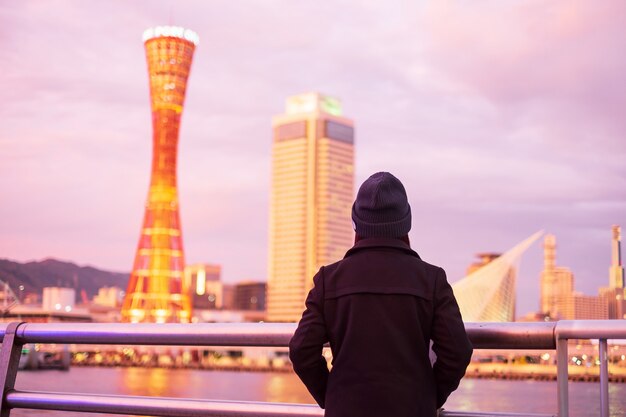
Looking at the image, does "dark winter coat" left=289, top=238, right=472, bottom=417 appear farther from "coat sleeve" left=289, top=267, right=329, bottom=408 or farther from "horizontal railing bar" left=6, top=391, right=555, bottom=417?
"horizontal railing bar" left=6, top=391, right=555, bottom=417

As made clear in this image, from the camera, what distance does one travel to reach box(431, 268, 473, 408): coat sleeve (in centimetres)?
285

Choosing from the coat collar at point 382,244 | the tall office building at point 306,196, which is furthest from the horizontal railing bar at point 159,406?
the tall office building at point 306,196

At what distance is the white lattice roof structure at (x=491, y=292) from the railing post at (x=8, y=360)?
99891 millimetres

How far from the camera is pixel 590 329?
2.98m

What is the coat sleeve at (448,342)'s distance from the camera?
9.35 ft

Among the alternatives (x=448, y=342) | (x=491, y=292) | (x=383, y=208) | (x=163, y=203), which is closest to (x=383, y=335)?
(x=448, y=342)

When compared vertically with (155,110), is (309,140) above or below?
above

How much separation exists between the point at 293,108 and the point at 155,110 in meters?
113

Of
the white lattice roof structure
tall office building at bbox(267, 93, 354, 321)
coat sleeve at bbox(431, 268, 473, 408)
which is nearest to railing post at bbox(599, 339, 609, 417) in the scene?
coat sleeve at bbox(431, 268, 473, 408)

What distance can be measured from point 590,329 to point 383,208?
0.73 m

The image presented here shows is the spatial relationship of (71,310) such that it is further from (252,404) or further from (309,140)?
(252,404)

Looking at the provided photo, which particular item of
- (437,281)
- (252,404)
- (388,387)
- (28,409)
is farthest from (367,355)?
(28,409)

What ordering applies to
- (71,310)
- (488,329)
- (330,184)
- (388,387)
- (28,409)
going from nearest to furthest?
(388,387), (488,329), (28,409), (71,310), (330,184)

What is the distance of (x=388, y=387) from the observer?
2822mm
